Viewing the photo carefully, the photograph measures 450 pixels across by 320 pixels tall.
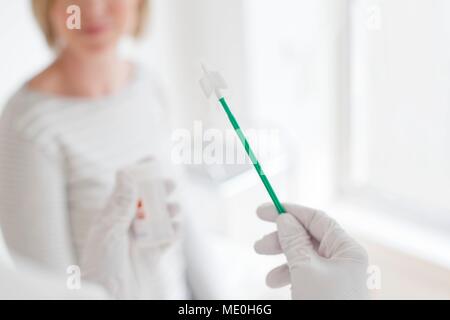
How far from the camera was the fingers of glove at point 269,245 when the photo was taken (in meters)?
0.55

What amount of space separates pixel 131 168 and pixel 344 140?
0.52 meters

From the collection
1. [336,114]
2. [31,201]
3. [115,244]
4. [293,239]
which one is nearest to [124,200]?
[115,244]

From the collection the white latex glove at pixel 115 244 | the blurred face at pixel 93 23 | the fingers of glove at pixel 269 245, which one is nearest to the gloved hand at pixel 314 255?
the fingers of glove at pixel 269 245

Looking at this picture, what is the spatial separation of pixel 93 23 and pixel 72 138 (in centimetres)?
18

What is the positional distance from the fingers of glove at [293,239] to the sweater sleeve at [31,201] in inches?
17.2

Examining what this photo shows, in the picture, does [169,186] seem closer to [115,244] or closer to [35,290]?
[115,244]

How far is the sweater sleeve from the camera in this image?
0.83 m

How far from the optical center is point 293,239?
52cm

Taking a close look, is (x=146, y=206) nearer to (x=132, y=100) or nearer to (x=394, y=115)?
(x=132, y=100)

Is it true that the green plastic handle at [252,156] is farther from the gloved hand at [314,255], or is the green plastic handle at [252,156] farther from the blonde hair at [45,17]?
the blonde hair at [45,17]

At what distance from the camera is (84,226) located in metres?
0.90

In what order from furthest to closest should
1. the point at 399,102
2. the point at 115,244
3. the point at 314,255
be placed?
the point at 399,102 → the point at 115,244 → the point at 314,255

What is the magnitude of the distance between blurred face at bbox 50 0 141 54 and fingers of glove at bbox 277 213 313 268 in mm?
479
